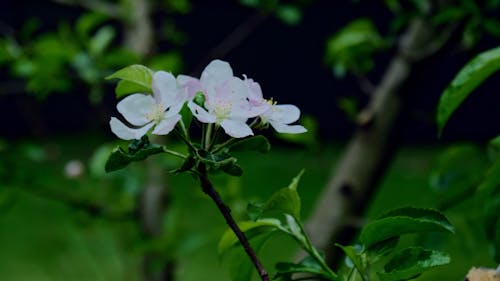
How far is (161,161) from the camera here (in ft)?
5.32

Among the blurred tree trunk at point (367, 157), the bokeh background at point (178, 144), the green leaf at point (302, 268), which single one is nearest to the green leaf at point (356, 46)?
the bokeh background at point (178, 144)

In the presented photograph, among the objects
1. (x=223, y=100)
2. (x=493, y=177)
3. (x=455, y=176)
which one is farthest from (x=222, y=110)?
(x=455, y=176)

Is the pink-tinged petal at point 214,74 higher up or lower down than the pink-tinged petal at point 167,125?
higher up

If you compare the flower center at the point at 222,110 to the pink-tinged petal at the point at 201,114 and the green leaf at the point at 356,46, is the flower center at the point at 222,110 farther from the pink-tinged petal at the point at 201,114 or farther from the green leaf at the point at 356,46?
the green leaf at the point at 356,46

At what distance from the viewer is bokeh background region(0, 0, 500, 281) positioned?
4.27 ft

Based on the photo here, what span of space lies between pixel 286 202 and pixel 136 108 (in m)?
0.12

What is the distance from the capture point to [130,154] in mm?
488

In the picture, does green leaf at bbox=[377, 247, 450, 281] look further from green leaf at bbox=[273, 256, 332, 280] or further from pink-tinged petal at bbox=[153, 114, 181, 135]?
pink-tinged petal at bbox=[153, 114, 181, 135]

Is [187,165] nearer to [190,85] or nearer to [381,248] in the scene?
[190,85]

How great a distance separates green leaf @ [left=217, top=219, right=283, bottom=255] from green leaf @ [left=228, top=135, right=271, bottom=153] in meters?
0.07

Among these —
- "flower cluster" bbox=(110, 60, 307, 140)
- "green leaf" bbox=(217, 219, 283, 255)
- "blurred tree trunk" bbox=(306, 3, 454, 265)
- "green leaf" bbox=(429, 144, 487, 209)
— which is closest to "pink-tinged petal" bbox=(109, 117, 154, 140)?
"flower cluster" bbox=(110, 60, 307, 140)

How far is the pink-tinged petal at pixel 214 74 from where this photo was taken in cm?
52

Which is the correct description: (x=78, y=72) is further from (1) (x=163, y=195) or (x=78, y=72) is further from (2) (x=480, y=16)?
(2) (x=480, y=16)

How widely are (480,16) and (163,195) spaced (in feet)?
2.64
